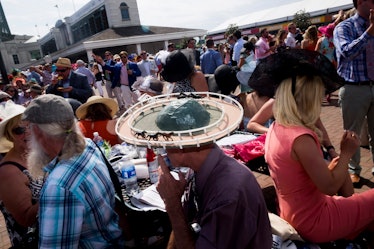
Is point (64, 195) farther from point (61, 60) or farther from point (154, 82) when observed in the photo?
point (61, 60)

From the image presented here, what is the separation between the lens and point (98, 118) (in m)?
3.59

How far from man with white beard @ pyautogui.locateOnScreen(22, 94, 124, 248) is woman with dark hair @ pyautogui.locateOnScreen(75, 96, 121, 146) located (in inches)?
61.5

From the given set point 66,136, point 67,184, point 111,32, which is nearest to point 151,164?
point 66,136

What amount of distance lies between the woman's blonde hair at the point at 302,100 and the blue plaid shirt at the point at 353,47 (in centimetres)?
135

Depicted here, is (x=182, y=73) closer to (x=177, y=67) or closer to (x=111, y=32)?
(x=177, y=67)

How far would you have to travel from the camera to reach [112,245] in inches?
73.2

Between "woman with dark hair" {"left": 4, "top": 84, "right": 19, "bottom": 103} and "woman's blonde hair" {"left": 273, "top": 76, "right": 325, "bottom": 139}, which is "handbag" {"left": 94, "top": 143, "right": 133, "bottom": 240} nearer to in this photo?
"woman's blonde hair" {"left": 273, "top": 76, "right": 325, "bottom": 139}

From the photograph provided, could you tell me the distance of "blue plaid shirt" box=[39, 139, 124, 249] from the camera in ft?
4.86

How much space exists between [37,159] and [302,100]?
1.93 m

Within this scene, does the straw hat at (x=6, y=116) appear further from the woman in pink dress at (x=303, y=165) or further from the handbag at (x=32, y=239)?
the woman in pink dress at (x=303, y=165)

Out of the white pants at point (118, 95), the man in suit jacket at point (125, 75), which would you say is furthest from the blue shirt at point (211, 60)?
the white pants at point (118, 95)

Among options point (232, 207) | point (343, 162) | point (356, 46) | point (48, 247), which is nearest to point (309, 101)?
→ point (343, 162)

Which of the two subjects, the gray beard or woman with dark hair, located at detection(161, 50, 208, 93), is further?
woman with dark hair, located at detection(161, 50, 208, 93)

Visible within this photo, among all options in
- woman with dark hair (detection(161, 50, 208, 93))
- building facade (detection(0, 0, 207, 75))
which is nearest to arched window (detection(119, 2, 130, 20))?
building facade (detection(0, 0, 207, 75))
